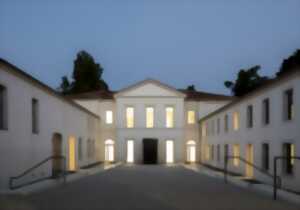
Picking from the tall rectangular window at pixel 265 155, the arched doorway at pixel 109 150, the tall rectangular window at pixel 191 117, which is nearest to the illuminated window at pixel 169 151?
the tall rectangular window at pixel 191 117

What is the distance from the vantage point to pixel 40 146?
18734 mm

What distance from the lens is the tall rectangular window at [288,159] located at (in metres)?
15.8

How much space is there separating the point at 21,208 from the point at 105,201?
276 cm

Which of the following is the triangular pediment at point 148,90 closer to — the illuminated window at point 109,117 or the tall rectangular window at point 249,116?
the illuminated window at point 109,117

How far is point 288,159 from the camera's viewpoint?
1614 centimetres

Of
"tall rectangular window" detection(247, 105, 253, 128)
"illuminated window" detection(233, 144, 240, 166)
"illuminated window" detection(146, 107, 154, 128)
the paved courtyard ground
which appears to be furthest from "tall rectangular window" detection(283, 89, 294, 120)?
"illuminated window" detection(146, 107, 154, 128)

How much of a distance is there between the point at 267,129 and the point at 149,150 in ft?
72.1

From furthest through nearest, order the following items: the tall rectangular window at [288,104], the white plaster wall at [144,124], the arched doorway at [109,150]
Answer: the arched doorway at [109,150] < the white plaster wall at [144,124] < the tall rectangular window at [288,104]

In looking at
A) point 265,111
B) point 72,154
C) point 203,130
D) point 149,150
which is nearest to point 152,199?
point 265,111

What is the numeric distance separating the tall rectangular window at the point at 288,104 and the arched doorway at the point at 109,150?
2663 centimetres

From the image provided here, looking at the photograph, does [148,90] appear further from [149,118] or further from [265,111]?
[265,111]

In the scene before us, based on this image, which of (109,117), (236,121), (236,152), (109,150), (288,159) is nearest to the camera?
(288,159)

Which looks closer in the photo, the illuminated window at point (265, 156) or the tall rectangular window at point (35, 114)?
the tall rectangular window at point (35, 114)

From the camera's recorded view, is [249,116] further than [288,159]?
Yes
